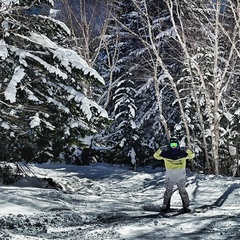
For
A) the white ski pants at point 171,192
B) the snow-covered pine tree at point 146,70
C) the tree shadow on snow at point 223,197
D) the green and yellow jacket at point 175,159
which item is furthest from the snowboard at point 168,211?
the snow-covered pine tree at point 146,70

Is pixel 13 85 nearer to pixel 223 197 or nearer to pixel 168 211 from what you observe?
pixel 168 211

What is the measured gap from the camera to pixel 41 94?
10125 millimetres

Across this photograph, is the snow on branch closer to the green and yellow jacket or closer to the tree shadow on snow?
the green and yellow jacket

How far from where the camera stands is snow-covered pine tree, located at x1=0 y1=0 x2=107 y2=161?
955 centimetres

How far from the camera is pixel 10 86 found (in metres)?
8.76

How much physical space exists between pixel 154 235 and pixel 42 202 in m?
3.05

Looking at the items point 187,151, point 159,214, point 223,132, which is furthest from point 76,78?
point 223,132

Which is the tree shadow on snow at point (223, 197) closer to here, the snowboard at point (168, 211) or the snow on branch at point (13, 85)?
the snowboard at point (168, 211)

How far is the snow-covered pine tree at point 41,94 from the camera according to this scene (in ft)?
31.3

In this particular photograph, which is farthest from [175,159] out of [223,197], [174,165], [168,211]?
[223,197]

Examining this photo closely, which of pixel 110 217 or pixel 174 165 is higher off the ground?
pixel 174 165

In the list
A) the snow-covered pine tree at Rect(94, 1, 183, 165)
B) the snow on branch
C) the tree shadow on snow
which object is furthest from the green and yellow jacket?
the snow-covered pine tree at Rect(94, 1, 183, 165)

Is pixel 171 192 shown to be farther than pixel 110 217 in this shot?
Yes

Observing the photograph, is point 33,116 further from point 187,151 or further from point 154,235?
point 154,235
